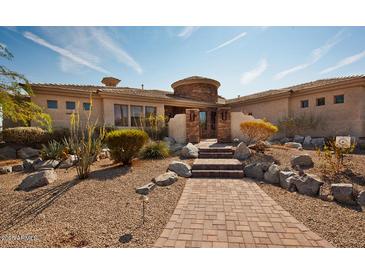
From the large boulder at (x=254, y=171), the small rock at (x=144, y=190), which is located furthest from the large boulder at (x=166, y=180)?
the large boulder at (x=254, y=171)

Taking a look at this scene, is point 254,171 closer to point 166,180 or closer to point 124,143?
point 166,180

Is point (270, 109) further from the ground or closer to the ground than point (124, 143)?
further from the ground

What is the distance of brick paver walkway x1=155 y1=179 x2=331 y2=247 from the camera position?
2554 millimetres

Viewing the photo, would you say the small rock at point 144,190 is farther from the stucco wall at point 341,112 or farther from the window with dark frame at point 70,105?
the stucco wall at point 341,112

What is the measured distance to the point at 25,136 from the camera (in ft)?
29.9

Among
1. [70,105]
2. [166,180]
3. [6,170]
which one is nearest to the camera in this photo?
[166,180]

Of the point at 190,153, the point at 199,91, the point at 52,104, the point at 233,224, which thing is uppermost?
the point at 199,91

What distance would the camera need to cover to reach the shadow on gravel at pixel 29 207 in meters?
3.16

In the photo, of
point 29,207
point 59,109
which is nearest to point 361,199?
point 29,207

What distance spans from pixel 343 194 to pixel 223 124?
7142 millimetres

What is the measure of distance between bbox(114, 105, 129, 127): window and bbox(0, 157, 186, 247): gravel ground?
8119 mm

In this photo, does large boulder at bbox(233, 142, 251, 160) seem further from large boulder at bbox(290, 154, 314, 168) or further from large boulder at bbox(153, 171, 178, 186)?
large boulder at bbox(153, 171, 178, 186)

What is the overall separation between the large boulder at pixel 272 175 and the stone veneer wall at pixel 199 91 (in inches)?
503

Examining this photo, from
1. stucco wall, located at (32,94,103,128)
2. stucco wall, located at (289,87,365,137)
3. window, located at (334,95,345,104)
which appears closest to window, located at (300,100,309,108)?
stucco wall, located at (289,87,365,137)
